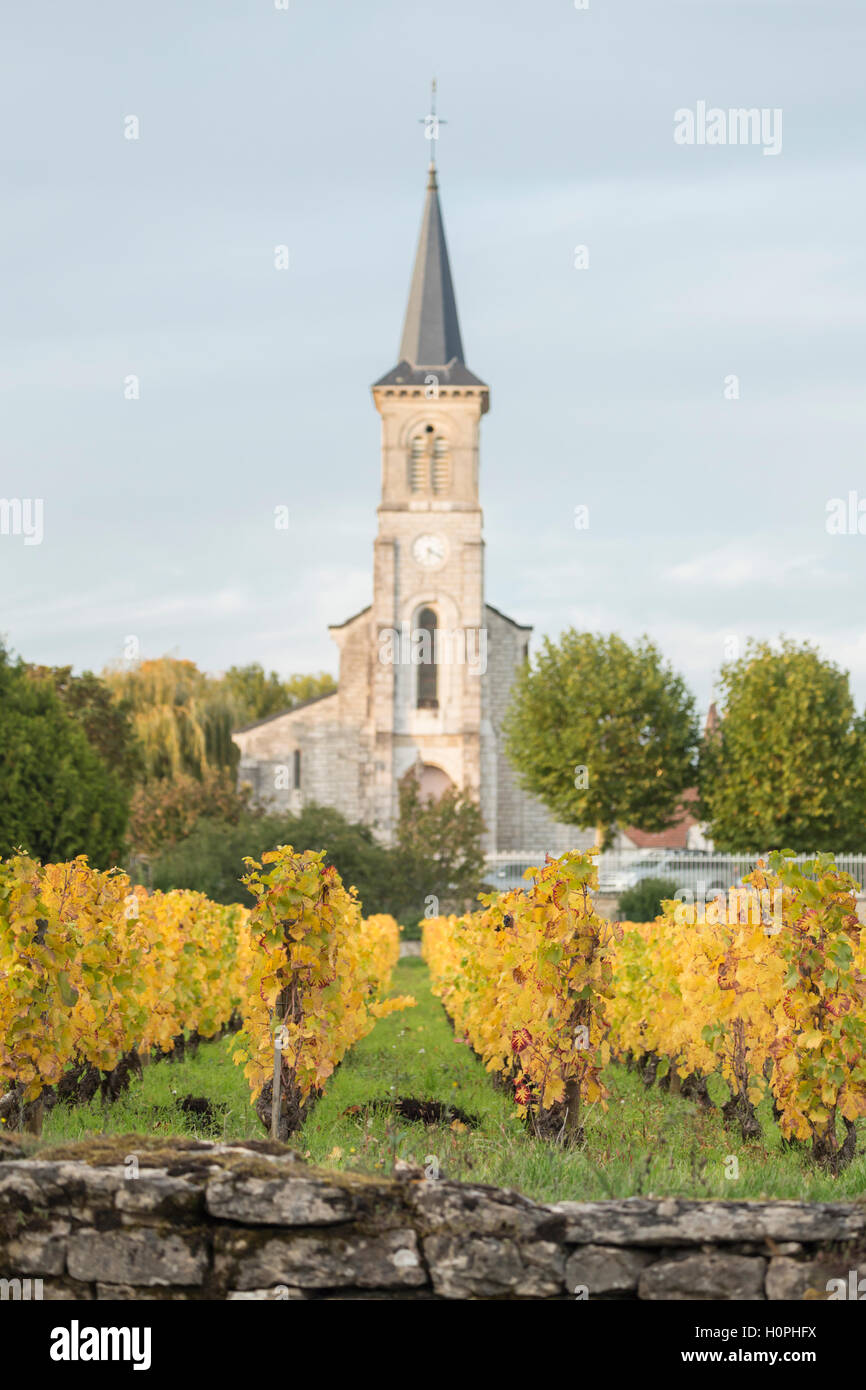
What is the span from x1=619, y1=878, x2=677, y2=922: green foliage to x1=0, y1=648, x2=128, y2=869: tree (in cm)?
1113

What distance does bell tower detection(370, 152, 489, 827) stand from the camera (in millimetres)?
45125

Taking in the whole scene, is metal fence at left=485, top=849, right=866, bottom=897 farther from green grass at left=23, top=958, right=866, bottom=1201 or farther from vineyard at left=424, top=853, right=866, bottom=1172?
vineyard at left=424, top=853, right=866, bottom=1172

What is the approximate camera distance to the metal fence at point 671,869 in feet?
101

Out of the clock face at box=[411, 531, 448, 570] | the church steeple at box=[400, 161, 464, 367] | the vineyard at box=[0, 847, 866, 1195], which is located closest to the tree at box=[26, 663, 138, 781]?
the clock face at box=[411, 531, 448, 570]

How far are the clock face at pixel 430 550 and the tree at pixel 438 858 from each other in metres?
15.0

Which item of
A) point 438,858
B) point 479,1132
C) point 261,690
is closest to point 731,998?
point 479,1132

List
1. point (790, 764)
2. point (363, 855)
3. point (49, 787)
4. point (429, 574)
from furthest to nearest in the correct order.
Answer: point (429, 574), point (790, 764), point (363, 855), point (49, 787)

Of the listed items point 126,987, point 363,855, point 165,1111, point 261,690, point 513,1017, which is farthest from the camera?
point 261,690

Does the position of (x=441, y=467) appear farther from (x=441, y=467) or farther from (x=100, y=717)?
(x=100, y=717)

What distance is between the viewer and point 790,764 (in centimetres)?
3219

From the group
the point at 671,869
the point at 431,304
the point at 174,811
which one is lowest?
the point at 671,869

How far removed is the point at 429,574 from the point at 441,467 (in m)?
4.23
